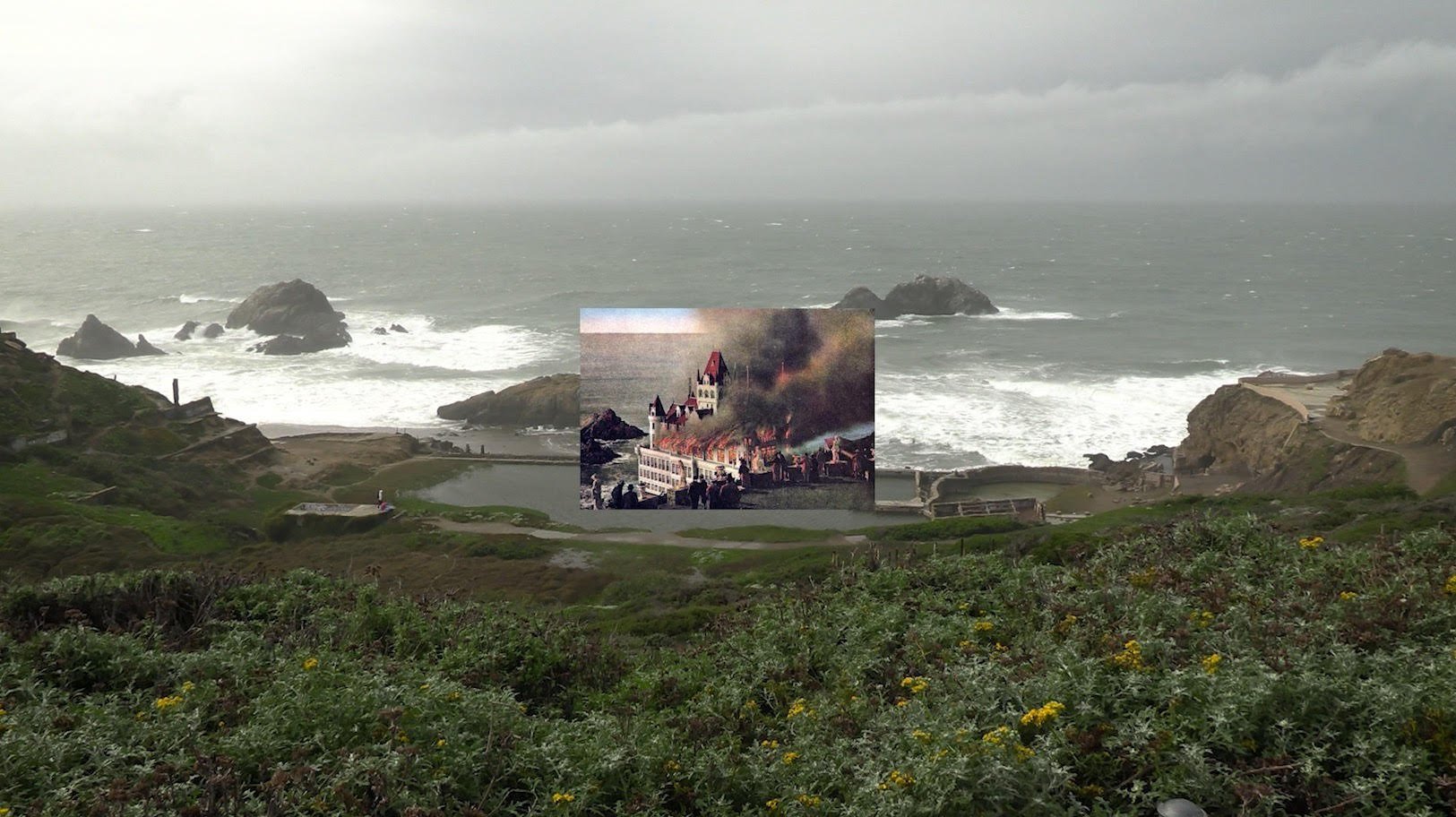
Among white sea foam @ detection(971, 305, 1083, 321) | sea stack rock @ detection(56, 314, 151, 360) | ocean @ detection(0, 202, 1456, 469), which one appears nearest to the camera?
ocean @ detection(0, 202, 1456, 469)

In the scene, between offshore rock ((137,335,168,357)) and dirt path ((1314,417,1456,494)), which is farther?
offshore rock ((137,335,168,357))

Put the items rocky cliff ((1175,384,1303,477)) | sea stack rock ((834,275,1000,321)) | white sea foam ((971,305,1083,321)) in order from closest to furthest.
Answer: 1. rocky cliff ((1175,384,1303,477))
2. white sea foam ((971,305,1083,321))
3. sea stack rock ((834,275,1000,321))

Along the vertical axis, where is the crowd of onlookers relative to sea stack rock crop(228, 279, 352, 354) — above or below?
below

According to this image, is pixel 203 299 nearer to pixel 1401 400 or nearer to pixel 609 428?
pixel 609 428

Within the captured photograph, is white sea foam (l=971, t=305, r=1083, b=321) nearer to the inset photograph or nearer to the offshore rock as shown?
the offshore rock

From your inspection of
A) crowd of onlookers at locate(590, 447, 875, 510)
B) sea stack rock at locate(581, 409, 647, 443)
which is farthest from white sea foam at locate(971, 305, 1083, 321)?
sea stack rock at locate(581, 409, 647, 443)

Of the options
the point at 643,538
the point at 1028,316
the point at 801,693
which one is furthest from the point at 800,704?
the point at 1028,316

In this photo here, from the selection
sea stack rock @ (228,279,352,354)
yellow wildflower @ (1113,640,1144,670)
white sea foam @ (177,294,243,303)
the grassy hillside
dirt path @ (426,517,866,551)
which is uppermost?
white sea foam @ (177,294,243,303)
